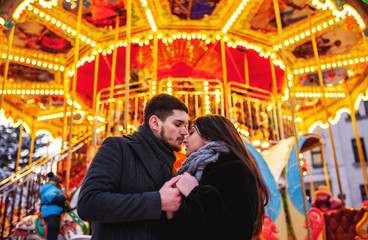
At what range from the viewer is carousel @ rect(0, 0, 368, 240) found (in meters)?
4.89

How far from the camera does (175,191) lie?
129 centimetres

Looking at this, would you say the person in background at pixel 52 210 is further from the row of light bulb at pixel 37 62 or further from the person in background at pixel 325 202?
the person in background at pixel 325 202

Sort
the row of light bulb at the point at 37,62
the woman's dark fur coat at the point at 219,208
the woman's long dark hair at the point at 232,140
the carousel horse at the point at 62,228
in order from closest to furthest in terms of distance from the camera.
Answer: the woman's dark fur coat at the point at 219,208
the woman's long dark hair at the point at 232,140
the carousel horse at the point at 62,228
the row of light bulb at the point at 37,62

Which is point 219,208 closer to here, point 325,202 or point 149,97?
point 149,97

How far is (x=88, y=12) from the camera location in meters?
6.37

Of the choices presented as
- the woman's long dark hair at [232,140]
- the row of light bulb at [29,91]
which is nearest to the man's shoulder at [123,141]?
the woman's long dark hair at [232,140]

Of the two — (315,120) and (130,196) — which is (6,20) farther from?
(315,120)

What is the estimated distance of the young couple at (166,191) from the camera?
123cm

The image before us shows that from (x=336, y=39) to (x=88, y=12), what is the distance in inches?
248

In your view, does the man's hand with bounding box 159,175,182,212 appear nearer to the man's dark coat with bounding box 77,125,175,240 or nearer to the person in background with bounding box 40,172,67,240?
the man's dark coat with bounding box 77,125,175,240

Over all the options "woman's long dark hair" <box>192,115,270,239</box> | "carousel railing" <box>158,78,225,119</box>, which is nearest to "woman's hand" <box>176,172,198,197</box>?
A: "woman's long dark hair" <box>192,115,270,239</box>

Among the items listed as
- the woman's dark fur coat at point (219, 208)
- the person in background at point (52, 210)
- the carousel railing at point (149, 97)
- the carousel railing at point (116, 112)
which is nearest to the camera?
the woman's dark fur coat at point (219, 208)

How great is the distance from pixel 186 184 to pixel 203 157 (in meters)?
0.19

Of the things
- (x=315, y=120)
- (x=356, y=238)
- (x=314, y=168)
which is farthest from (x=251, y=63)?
(x=314, y=168)
